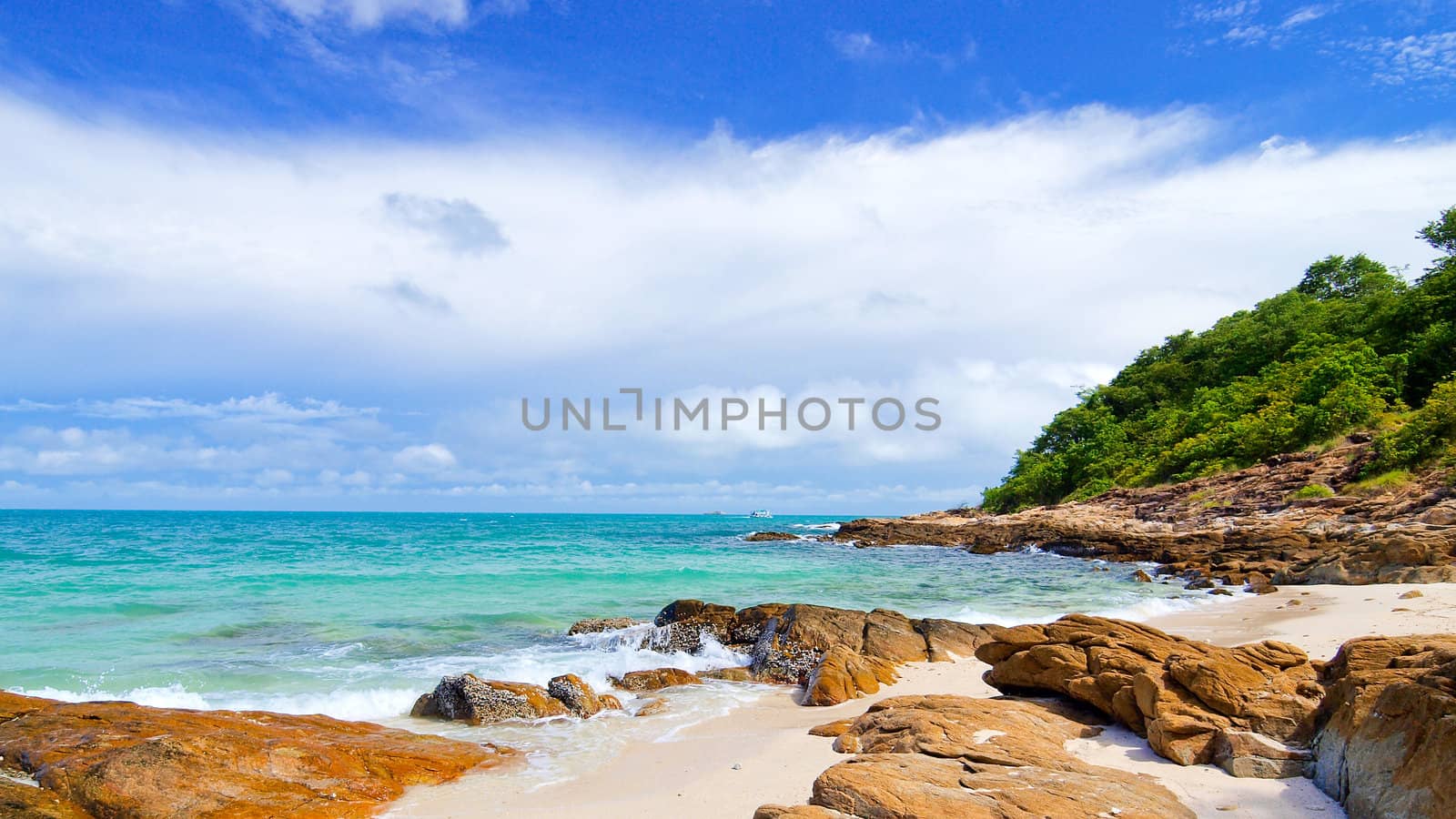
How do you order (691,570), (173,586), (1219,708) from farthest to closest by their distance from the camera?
(691,570)
(173,586)
(1219,708)

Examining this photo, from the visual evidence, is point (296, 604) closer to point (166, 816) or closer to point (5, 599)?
point (5, 599)

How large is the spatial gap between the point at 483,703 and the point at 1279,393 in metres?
46.2

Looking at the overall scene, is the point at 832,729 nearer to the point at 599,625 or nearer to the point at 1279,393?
the point at 599,625

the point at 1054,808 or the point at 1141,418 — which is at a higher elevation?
the point at 1141,418

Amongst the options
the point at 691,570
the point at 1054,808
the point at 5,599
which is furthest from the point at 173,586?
the point at 1054,808

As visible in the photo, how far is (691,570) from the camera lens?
3038 cm

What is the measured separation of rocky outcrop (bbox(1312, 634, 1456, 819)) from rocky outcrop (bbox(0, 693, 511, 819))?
712 cm

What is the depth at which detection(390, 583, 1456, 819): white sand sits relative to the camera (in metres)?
5.75

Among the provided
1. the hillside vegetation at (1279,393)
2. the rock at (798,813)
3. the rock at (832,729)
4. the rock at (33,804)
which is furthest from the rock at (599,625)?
the hillside vegetation at (1279,393)

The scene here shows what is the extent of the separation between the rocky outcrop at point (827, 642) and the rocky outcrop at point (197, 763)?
4.59m

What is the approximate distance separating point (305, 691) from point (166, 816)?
4970 millimetres

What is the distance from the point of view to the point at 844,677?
34.3ft

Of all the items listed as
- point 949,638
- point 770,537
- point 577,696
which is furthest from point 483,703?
point 770,537

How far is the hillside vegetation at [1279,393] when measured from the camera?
34344mm
